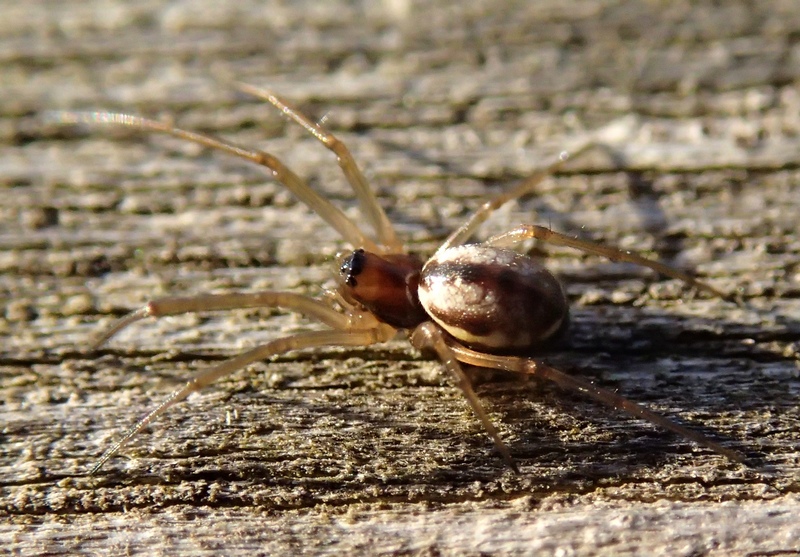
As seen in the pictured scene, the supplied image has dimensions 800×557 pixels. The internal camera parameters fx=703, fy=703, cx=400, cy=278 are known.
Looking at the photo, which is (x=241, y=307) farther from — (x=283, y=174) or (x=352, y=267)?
(x=283, y=174)

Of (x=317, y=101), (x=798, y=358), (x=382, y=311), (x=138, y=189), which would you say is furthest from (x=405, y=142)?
(x=798, y=358)

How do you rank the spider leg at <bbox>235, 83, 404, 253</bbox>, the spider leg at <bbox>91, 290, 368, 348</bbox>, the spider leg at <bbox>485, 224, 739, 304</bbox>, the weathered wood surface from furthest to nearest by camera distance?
the spider leg at <bbox>235, 83, 404, 253</bbox> < the spider leg at <bbox>485, 224, 739, 304</bbox> < the spider leg at <bbox>91, 290, 368, 348</bbox> < the weathered wood surface

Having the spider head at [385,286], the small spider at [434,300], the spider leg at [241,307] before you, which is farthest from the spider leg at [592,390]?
the spider leg at [241,307]

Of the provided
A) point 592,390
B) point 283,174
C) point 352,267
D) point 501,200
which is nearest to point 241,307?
point 352,267

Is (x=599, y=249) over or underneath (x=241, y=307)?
over

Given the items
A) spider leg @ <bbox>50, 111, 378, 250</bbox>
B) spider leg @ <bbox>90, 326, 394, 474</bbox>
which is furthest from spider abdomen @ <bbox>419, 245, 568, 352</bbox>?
spider leg @ <bbox>50, 111, 378, 250</bbox>

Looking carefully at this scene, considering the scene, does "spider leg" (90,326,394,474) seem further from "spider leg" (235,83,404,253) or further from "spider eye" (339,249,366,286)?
"spider leg" (235,83,404,253)
